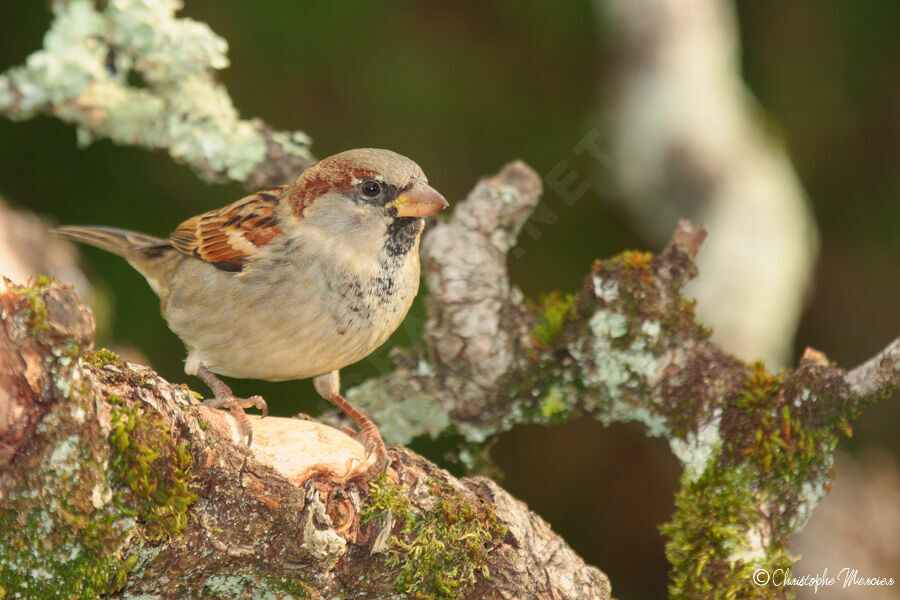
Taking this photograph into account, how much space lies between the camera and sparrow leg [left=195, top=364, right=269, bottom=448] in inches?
96.7

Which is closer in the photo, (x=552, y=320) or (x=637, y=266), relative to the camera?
(x=637, y=266)

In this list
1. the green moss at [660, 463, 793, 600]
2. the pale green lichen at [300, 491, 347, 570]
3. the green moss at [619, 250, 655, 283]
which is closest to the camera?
the pale green lichen at [300, 491, 347, 570]

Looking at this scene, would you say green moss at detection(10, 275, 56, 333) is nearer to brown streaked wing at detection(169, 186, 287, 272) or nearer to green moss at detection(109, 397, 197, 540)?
green moss at detection(109, 397, 197, 540)

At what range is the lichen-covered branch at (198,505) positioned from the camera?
1.85m

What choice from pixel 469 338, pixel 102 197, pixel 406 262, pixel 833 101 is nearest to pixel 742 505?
A: pixel 469 338

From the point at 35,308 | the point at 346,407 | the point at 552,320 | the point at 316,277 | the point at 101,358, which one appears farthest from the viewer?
the point at 346,407

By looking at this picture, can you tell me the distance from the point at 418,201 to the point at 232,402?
3.03 feet

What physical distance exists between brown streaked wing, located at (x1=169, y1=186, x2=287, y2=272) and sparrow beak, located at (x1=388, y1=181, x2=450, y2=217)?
0.47m

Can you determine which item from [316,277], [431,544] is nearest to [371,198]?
[316,277]

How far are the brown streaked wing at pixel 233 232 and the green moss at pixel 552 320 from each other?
3.38 feet

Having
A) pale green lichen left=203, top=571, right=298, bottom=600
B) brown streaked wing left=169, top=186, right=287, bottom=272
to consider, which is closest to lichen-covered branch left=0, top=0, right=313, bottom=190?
brown streaked wing left=169, top=186, right=287, bottom=272

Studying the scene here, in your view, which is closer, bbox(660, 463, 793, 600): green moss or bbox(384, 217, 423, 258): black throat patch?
bbox(660, 463, 793, 600): green moss

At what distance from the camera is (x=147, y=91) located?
399cm

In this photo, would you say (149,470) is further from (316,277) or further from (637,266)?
(637,266)
